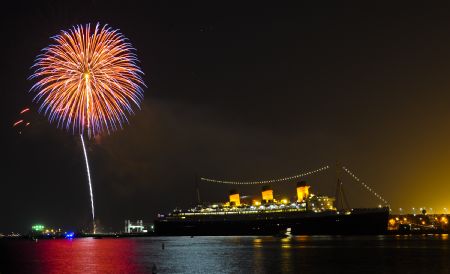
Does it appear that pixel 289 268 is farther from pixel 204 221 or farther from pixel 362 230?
pixel 204 221

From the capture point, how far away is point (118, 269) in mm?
51438

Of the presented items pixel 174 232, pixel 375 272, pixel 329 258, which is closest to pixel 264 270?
pixel 375 272

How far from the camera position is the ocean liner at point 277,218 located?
413ft

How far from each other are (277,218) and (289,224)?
122 inches

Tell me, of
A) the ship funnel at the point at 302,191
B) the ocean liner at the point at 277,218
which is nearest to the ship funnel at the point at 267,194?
the ocean liner at the point at 277,218

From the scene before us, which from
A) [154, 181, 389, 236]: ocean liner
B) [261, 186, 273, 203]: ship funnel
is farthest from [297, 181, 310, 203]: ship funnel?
[261, 186, 273, 203]: ship funnel

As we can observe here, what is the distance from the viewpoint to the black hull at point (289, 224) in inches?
4941

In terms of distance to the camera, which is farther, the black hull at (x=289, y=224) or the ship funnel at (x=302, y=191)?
the ship funnel at (x=302, y=191)

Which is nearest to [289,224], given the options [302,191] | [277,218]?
[277,218]

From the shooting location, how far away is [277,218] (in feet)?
439

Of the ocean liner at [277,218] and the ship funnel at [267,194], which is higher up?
the ship funnel at [267,194]

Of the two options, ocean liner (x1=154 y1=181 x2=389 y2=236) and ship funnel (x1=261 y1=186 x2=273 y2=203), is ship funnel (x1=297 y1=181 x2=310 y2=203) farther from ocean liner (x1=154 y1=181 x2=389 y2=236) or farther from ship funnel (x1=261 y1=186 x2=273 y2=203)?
ship funnel (x1=261 y1=186 x2=273 y2=203)

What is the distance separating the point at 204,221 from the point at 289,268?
9756 centimetres

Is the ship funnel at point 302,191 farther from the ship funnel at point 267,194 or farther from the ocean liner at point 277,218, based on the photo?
the ship funnel at point 267,194
